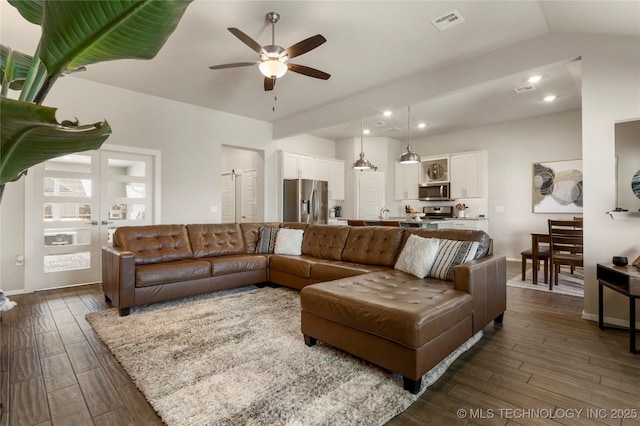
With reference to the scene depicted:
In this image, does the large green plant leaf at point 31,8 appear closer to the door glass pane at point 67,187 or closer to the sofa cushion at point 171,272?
the sofa cushion at point 171,272

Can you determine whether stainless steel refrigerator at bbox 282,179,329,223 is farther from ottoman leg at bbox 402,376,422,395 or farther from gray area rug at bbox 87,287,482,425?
ottoman leg at bbox 402,376,422,395

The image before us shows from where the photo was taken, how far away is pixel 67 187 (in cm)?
427

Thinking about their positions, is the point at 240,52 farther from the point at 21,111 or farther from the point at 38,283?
the point at 38,283

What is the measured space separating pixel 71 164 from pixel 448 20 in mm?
5012

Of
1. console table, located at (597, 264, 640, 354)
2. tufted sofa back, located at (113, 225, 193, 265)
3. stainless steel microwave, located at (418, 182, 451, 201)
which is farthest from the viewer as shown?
stainless steel microwave, located at (418, 182, 451, 201)

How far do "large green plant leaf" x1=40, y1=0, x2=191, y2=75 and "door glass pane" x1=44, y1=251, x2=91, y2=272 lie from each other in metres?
4.80

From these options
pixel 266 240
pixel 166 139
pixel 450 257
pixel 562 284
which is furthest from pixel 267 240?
pixel 562 284

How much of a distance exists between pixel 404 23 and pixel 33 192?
16.1 feet

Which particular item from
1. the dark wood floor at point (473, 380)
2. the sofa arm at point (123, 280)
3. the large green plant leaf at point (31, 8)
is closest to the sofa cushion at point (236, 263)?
the sofa arm at point (123, 280)

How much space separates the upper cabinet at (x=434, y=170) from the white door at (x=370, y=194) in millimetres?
1002

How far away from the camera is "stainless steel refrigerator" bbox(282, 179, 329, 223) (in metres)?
6.63

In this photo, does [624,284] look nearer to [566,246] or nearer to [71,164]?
[566,246]

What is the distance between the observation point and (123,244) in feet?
11.5

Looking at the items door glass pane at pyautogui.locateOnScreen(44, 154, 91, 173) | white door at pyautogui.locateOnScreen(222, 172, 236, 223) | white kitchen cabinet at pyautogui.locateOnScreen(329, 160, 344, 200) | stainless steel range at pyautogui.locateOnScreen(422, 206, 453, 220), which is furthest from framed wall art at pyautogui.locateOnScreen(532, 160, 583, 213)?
door glass pane at pyautogui.locateOnScreen(44, 154, 91, 173)
